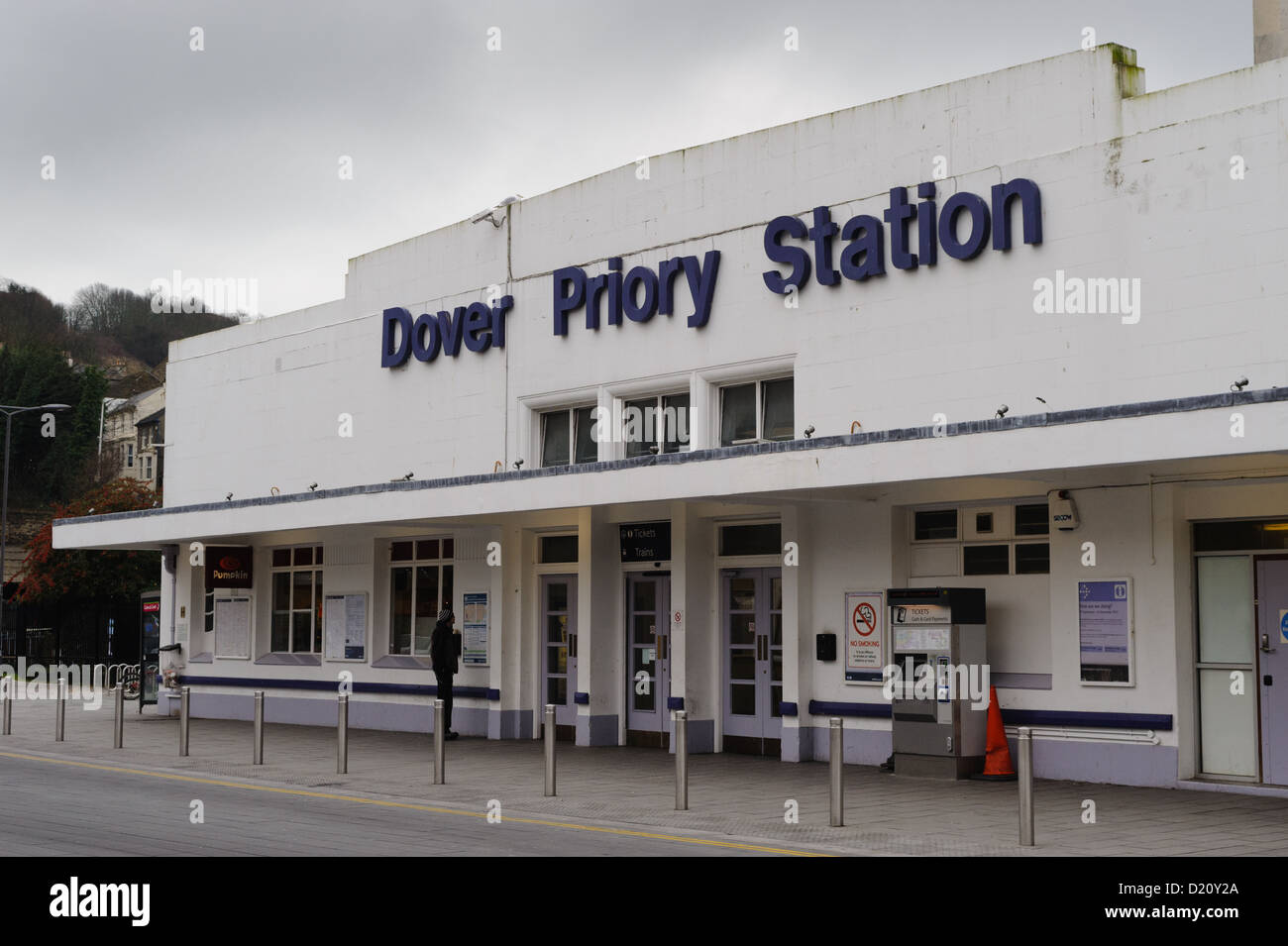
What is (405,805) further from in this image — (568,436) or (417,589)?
(417,589)

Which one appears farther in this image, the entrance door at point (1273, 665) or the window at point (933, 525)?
the window at point (933, 525)

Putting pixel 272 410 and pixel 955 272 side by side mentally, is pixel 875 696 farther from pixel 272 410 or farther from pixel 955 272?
pixel 272 410

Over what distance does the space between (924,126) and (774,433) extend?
4.18m

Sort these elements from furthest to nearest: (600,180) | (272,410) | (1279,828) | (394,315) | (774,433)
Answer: (272,410), (394,315), (600,180), (774,433), (1279,828)

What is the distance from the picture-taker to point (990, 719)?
15281mm

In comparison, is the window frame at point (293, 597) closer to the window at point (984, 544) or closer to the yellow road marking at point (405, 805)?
the yellow road marking at point (405, 805)

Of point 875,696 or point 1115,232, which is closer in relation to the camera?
point 1115,232

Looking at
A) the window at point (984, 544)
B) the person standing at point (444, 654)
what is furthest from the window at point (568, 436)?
the window at point (984, 544)

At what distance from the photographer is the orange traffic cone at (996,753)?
49.6 ft

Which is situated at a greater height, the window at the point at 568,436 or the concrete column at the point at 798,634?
the window at the point at 568,436

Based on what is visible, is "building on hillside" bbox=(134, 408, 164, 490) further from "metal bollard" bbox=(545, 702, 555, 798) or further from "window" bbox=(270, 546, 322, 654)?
"metal bollard" bbox=(545, 702, 555, 798)

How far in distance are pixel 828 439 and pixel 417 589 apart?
10274 mm

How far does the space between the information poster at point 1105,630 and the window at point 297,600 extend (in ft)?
46.8
